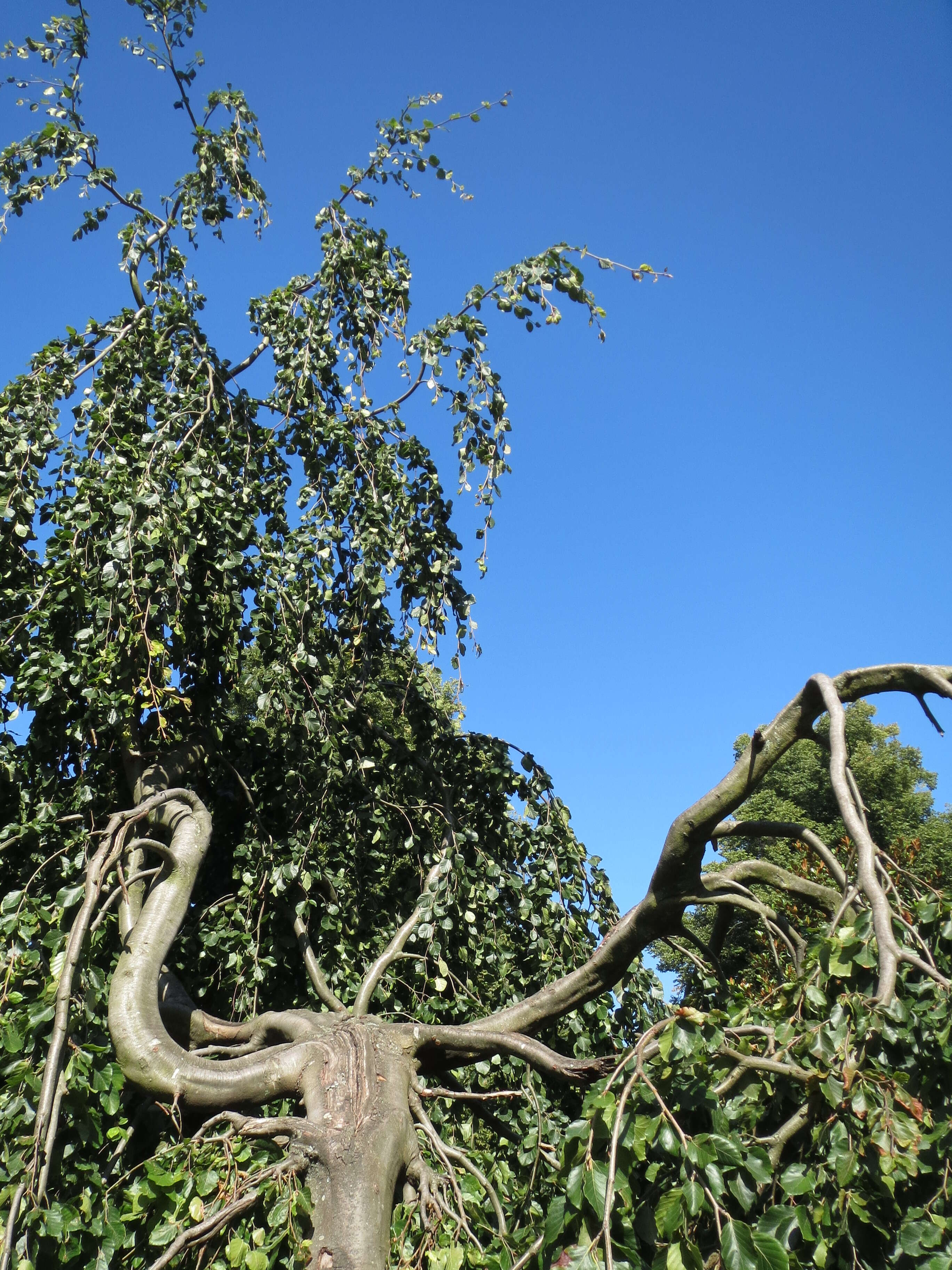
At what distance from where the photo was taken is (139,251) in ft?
14.0

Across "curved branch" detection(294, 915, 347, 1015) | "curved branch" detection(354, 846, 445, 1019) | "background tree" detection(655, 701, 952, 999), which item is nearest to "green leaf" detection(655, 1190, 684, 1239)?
"curved branch" detection(354, 846, 445, 1019)

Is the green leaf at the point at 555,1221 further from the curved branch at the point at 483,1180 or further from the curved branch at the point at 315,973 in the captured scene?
the curved branch at the point at 315,973

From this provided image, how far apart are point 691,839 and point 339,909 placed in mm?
1856

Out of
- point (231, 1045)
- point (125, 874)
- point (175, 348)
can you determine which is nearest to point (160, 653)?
point (125, 874)

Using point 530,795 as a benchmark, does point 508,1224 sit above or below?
below

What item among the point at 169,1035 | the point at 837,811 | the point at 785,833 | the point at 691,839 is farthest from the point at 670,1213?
the point at 837,811

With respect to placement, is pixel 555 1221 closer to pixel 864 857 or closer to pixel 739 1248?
pixel 739 1248

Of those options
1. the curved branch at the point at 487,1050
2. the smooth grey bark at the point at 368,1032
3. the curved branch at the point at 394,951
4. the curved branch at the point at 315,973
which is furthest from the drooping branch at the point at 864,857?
the curved branch at the point at 315,973

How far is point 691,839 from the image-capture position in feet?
7.86

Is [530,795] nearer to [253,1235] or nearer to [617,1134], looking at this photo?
[253,1235]

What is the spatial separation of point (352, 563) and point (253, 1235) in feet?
7.93

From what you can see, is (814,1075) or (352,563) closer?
(814,1075)

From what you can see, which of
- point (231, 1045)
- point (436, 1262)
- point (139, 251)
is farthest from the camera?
point (139, 251)

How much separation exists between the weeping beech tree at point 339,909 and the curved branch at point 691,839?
1cm
